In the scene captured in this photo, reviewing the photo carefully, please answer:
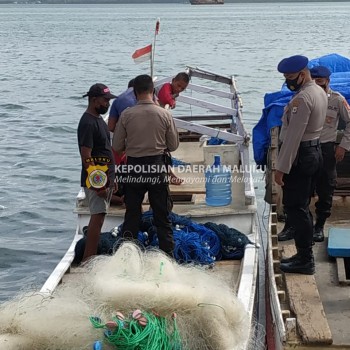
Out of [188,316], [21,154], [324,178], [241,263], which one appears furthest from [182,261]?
[21,154]

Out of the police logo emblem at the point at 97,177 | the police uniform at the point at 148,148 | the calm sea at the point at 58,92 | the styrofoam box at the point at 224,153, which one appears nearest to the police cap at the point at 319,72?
the police uniform at the point at 148,148

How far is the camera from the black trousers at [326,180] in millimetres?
7512

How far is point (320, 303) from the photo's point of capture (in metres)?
5.97

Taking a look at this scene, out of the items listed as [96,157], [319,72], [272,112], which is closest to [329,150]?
[319,72]

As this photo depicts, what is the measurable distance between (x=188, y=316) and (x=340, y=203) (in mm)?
4361

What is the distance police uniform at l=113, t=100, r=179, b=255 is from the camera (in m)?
6.81

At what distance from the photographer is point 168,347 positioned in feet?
15.6

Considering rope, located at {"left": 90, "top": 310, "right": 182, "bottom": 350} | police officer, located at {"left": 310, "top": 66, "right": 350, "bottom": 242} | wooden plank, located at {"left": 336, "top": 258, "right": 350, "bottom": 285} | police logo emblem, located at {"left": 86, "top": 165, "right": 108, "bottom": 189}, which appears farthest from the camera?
police officer, located at {"left": 310, "top": 66, "right": 350, "bottom": 242}

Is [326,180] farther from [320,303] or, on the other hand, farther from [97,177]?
[97,177]

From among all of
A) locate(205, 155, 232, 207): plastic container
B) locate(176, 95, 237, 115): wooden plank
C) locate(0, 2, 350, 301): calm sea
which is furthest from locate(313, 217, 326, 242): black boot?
locate(0, 2, 350, 301): calm sea

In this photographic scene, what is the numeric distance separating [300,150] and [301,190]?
14.0 inches

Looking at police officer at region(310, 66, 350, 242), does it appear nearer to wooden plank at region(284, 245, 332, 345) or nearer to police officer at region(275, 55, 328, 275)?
police officer at region(275, 55, 328, 275)

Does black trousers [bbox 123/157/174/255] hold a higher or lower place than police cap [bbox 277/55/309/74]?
lower

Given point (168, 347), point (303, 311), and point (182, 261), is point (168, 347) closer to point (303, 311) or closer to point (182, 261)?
point (303, 311)
